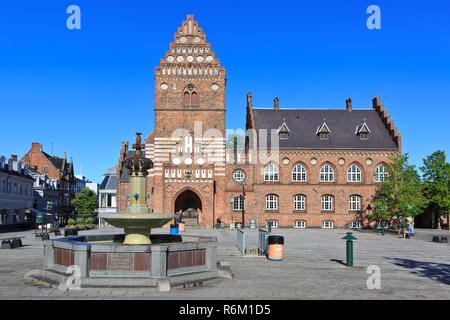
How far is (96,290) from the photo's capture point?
11.0 meters

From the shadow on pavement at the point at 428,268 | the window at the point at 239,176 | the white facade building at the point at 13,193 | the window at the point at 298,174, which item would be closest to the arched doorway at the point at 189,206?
the window at the point at 239,176

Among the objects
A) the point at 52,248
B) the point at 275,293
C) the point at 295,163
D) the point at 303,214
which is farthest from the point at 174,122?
the point at 275,293

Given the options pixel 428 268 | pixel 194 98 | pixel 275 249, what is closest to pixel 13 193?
pixel 194 98

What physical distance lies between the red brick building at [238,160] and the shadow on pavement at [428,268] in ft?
89.7

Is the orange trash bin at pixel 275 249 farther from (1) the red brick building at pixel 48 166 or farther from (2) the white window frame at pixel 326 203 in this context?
(1) the red brick building at pixel 48 166

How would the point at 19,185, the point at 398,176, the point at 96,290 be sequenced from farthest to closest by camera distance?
the point at 19,185 < the point at 398,176 < the point at 96,290

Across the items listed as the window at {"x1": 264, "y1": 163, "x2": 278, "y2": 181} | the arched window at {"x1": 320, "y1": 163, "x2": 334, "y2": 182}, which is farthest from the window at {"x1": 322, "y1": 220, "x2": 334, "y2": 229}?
the window at {"x1": 264, "y1": 163, "x2": 278, "y2": 181}

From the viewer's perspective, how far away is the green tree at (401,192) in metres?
39.0

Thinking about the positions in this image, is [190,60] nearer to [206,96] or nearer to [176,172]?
[206,96]

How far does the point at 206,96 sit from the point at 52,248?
35.2 metres

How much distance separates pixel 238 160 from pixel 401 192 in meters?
18.7

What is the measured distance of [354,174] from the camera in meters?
48.4

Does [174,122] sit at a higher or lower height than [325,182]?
higher

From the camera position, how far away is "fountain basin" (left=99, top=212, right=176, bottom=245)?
12867 mm
